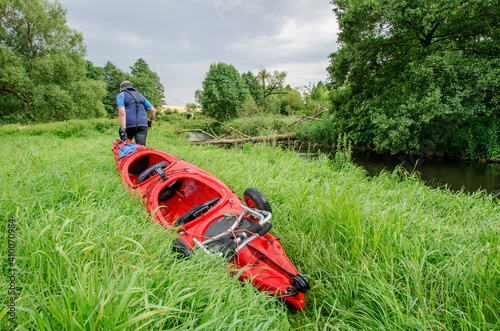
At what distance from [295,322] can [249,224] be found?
0.90 meters

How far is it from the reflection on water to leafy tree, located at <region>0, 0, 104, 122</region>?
68.7 ft

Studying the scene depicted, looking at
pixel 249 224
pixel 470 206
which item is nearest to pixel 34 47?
pixel 249 224

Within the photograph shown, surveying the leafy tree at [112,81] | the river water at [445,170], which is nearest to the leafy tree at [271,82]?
the leafy tree at [112,81]

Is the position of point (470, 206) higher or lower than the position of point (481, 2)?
lower

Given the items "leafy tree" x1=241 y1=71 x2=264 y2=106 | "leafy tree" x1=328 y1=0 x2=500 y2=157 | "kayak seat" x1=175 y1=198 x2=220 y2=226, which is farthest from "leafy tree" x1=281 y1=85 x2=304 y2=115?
"kayak seat" x1=175 y1=198 x2=220 y2=226

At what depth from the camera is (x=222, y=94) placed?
30.6m

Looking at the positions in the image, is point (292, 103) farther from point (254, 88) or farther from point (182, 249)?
point (182, 249)

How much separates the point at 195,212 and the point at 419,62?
385 inches

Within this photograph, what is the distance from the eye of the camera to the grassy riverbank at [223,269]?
111 cm

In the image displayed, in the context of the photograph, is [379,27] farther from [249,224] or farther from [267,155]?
[249,224]

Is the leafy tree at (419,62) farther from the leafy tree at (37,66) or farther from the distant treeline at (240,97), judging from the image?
the leafy tree at (37,66)

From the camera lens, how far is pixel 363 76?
10422mm

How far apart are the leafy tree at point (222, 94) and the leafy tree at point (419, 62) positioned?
2033 centimetres

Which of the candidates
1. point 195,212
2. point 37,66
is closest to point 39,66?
point 37,66
